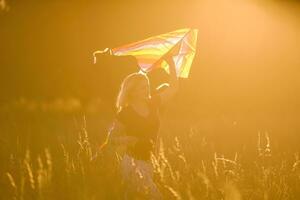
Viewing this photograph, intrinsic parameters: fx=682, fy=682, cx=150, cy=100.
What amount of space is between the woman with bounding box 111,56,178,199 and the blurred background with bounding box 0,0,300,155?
0.61 meters

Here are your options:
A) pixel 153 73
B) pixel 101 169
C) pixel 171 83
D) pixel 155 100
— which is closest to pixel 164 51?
pixel 171 83

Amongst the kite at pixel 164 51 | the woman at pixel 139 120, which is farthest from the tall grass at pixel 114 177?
the kite at pixel 164 51

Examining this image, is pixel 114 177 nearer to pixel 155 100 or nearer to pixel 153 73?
pixel 155 100

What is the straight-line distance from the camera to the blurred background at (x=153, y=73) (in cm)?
703

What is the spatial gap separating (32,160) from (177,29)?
220 cm

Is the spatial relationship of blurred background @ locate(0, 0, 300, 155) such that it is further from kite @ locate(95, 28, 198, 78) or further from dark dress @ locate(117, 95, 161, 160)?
dark dress @ locate(117, 95, 161, 160)

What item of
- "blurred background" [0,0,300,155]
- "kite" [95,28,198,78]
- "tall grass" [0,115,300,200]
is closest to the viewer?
"tall grass" [0,115,300,200]

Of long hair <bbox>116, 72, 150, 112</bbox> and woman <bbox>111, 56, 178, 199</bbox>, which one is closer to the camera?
woman <bbox>111, 56, 178, 199</bbox>

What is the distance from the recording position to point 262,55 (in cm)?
830

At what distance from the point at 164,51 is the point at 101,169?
49.3 inches

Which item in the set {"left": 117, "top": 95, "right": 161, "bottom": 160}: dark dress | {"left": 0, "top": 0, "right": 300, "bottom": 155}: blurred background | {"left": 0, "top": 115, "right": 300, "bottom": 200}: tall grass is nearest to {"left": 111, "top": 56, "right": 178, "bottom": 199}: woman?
{"left": 117, "top": 95, "right": 161, "bottom": 160}: dark dress

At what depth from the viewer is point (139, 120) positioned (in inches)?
240

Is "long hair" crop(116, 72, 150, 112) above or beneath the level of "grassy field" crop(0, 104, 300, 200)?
above

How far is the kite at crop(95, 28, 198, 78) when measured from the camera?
20.9 ft
